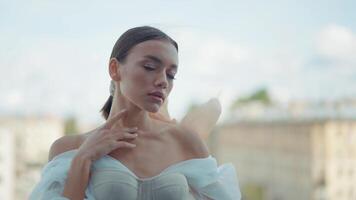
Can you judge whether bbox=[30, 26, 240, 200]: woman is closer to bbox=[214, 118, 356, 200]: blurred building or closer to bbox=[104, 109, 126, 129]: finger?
bbox=[104, 109, 126, 129]: finger

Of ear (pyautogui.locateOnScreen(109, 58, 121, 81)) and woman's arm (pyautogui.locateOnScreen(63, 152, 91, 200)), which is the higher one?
ear (pyautogui.locateOnScreen(109, 58, 121, 81))

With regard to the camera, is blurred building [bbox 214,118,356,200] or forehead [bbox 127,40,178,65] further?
→ blurred building [bbox 214,118,356,200]

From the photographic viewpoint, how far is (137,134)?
917 millimetres

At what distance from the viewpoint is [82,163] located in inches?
34.5

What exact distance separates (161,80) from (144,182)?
127 mm

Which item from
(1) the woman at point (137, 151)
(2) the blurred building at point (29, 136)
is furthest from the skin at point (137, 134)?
(2) the blurred building at point (29, 136)

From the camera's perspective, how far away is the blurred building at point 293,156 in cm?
1441

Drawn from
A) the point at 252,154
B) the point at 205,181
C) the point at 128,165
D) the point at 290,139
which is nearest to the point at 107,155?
the point at 128,165

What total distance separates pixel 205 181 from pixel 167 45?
18 centimetres

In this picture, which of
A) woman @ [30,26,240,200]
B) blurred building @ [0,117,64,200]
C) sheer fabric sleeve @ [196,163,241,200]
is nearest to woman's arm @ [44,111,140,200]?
woman @ [30,26,240,200]

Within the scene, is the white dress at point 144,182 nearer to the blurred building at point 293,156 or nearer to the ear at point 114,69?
the ear at point 114,69

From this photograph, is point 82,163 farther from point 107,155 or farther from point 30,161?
point 30,161

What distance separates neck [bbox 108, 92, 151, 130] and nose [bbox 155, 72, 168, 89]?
52 mm

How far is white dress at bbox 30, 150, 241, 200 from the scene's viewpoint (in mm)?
859
